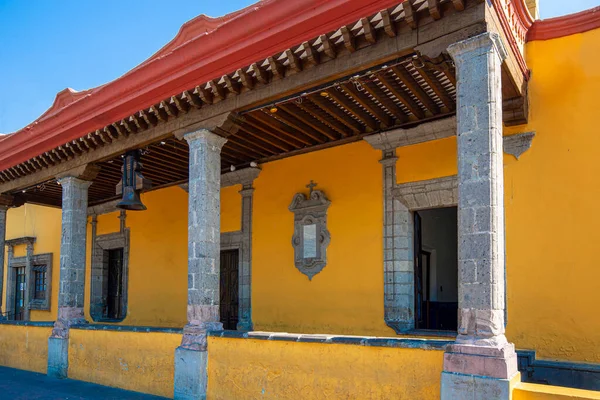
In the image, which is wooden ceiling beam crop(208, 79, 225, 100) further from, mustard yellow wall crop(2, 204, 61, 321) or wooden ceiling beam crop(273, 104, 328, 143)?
mustard yellow wall crop(2, 204, 61, 321)

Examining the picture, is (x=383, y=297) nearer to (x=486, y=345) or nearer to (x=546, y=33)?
(x=486, y=345)

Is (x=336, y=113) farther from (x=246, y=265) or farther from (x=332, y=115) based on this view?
(x=246, y=265)

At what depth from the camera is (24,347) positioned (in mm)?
8930

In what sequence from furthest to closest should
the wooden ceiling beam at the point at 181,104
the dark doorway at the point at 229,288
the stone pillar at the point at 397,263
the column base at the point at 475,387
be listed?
the dark doorway at the point at 229,288 → the stone pillar at the point at 397,263 → the wooden ceiling beam at the point at 181,104 → the column base at the point at 475,387

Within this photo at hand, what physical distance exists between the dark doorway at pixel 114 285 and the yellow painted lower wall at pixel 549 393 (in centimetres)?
945

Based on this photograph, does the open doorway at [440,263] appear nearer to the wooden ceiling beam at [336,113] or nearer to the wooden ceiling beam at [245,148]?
the wooden ceiling beam at [336,113]

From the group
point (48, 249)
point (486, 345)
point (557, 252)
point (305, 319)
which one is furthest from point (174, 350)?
point (48, 249)

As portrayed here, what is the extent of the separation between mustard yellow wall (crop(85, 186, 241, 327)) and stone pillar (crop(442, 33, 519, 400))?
553cm

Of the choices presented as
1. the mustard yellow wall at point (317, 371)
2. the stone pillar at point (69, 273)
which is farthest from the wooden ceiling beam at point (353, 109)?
the stone pillar at point (69, 273)

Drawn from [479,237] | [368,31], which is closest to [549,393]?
[479,237]

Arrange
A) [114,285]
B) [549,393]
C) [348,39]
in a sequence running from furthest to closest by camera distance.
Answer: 1. [114,285]
2. [348,39]
3. [549,393]

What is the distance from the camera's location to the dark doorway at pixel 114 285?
37.8ft

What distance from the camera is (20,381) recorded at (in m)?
7.80

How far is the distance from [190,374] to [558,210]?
4479 millimetres
